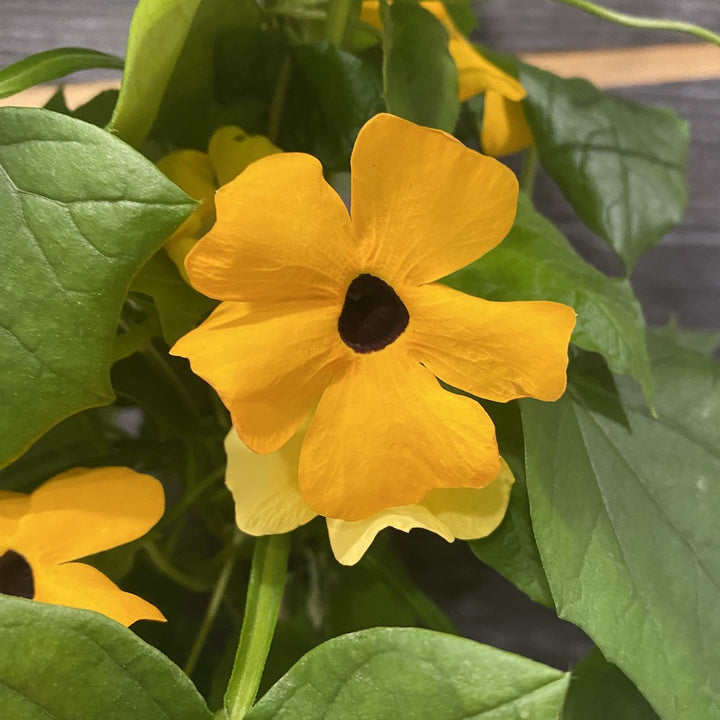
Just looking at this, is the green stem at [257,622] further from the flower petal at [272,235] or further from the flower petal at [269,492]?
the flower petal at [272,235]

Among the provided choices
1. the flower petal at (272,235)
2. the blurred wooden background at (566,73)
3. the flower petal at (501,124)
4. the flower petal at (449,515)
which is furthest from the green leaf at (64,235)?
the blurred wooden background at (566,73)

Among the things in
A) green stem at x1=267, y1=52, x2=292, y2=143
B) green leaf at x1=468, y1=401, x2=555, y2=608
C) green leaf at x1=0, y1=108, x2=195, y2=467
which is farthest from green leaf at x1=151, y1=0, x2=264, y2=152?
green leaf at x1=468, y1=401, x2=555, y2=608

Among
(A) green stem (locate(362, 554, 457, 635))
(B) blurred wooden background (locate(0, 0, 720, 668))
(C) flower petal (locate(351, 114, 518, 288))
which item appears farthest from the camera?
(B) blurred wooden background (locate(0, 0, 720, 668))

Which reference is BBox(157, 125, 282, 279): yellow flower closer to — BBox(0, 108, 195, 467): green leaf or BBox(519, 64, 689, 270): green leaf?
BBox(0, 108, 195, 467): green leaf

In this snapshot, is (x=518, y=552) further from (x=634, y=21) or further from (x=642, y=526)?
(x=634, y=21)

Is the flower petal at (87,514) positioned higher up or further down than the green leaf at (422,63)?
further down

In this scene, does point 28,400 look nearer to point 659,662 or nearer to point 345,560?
point 345,560

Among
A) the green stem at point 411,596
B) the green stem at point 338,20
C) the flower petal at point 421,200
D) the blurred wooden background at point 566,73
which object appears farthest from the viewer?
the blurred wooden background at point 566,73
